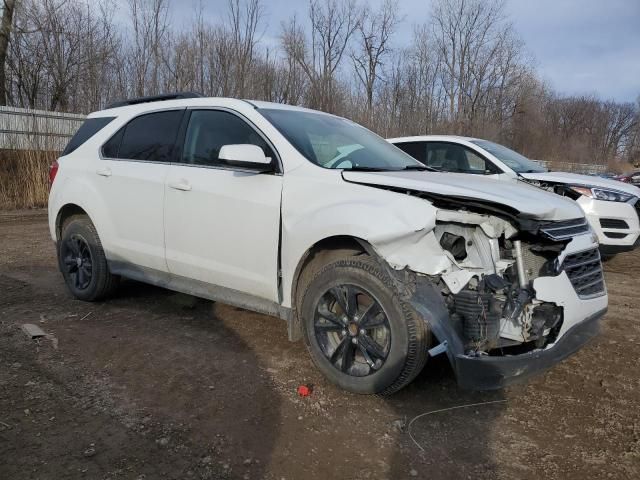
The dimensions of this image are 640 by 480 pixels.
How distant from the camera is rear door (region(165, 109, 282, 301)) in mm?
3453

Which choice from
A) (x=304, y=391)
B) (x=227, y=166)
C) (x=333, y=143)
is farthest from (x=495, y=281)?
(x=227, y=166)

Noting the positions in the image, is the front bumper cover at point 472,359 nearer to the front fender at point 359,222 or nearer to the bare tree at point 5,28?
the front fender at point 359,222

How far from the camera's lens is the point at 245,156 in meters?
3.32

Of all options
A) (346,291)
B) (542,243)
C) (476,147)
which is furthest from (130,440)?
(476,147)

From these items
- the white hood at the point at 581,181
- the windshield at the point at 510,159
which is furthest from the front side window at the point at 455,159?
the white hood at the point at 581,181

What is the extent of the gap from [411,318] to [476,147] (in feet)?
17.0

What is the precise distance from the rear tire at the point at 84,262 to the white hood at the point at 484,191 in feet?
8.86

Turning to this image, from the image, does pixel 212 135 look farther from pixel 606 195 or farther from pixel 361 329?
pixel 606 195

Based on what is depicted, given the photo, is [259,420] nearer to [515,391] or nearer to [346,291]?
[346,291]

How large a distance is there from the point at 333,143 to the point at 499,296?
68.7 inches

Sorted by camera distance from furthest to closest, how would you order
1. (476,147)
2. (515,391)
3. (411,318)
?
(476,147), (515,391), (411,318)

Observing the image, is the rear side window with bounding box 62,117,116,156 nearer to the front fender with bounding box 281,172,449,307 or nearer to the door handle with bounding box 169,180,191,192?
the door handle with bounding box 169,180,191,192

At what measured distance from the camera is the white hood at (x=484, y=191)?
2777 millimetres

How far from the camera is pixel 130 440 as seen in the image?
2.58m
